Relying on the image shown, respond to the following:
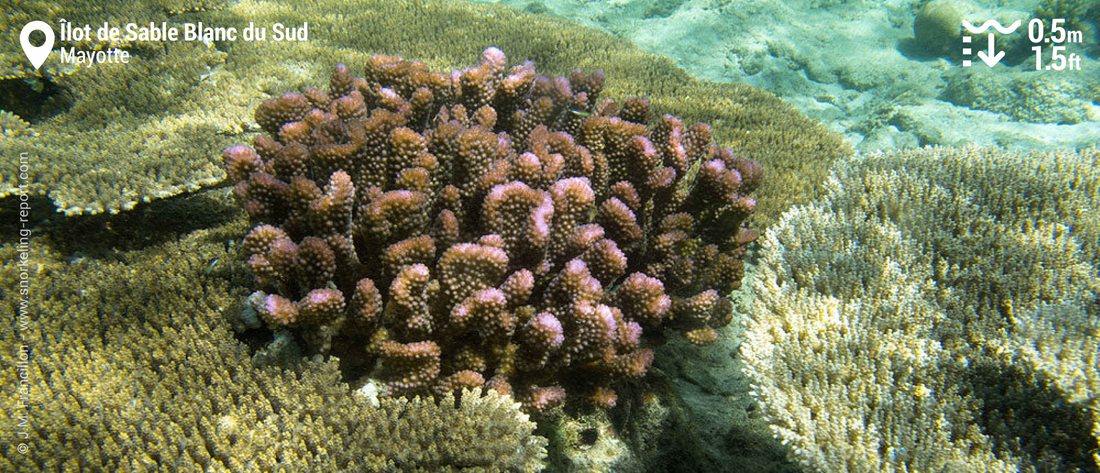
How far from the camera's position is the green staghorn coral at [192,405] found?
199cm

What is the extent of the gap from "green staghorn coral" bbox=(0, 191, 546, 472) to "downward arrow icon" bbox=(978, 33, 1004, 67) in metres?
15.9

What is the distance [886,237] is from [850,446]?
1.55m

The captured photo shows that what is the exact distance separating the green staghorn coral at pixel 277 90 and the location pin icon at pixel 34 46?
10cm

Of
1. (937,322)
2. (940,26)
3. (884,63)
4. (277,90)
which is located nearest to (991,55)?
(940,26)

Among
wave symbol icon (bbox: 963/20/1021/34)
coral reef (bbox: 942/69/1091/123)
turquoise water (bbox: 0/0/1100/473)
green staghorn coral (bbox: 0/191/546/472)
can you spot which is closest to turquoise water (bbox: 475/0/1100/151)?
coral reef (bbox: 942/69/1091/123)

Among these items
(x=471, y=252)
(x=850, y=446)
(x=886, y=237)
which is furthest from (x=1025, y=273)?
(x=471, y=252)

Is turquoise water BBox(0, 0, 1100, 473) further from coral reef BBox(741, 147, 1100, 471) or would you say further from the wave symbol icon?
the wave symbol icon

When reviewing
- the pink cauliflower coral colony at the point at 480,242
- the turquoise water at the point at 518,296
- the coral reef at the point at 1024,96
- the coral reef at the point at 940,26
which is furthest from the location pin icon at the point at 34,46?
the coral reef at the point at 940,26

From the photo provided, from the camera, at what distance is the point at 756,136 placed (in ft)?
16.1

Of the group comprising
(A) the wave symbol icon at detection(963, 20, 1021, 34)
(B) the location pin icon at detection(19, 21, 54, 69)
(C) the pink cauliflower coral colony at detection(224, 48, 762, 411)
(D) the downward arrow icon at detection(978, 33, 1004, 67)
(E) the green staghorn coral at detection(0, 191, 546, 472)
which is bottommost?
(E) the green staghorn coral at detection(0, 191, 546, 472)

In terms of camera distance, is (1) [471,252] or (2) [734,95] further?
(2) [734,95]

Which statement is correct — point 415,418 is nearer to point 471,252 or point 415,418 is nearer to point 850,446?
point 471,252

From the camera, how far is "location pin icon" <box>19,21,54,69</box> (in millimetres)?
4543

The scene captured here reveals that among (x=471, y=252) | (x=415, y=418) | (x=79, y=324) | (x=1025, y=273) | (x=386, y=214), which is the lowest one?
(x=415, y=418)
